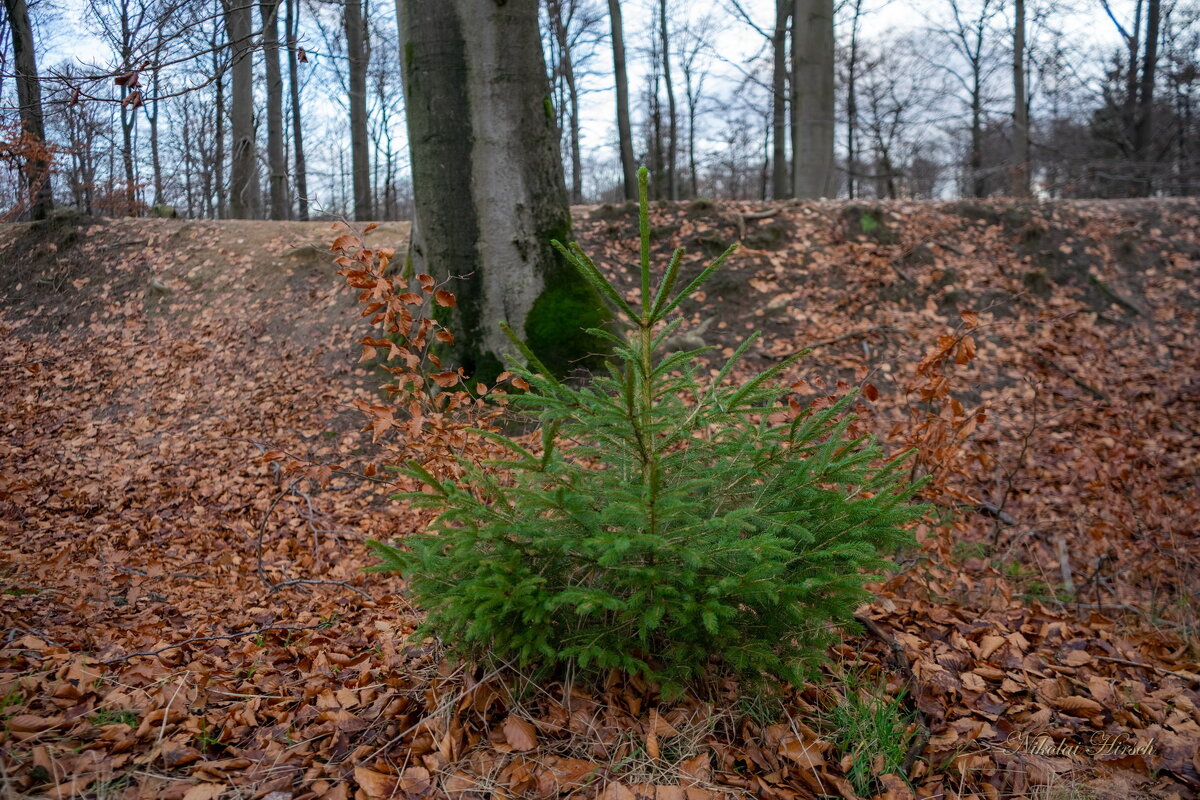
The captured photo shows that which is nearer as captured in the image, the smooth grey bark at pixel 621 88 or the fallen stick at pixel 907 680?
the fallen stick at pixel 907 680

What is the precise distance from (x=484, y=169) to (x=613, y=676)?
14.6 ft

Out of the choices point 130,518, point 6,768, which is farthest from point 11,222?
point 6,768

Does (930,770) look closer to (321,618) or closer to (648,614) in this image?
(648,614)

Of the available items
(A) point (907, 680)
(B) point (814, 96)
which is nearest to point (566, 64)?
(B) point (814, 96)

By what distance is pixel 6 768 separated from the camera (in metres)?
1.85

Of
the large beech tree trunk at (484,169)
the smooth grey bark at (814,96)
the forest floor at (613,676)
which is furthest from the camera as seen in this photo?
the smooth grey bark at (814,96)

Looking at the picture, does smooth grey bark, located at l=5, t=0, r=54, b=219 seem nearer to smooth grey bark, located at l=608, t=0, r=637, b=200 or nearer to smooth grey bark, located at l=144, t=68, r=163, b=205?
smooth grey bark, located at l=144, t=68, r=163, b=205

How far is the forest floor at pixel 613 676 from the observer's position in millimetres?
2119

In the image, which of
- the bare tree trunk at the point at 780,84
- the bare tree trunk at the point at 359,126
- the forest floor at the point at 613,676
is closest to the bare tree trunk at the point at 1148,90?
the forest floor at the point at 613,676

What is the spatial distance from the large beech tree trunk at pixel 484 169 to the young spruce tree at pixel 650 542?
133 inches

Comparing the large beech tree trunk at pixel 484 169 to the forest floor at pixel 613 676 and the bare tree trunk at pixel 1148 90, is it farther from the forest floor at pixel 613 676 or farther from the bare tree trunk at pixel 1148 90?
the bare tree trunk at pixel 1148 90

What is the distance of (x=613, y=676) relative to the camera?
2.27m

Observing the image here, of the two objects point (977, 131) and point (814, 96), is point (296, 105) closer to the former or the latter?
point (814, 96)

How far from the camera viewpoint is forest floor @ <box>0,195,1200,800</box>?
212 cm
